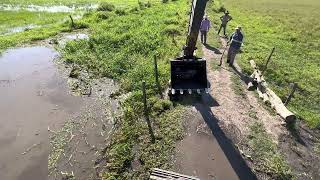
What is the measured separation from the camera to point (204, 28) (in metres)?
19.4

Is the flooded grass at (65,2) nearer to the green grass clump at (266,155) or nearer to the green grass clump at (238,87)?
the green grass clump at (238,87)

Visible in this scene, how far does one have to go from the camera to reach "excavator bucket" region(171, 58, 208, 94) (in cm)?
1346

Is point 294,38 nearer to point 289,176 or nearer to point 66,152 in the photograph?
point 289,176

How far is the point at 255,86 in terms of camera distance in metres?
15.1

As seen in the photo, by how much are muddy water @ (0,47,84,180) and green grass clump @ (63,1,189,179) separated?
209 centimetres

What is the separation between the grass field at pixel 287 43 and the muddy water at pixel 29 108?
1006cm

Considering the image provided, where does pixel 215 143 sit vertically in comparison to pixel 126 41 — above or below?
below

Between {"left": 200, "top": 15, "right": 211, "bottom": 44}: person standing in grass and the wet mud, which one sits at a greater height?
{"left": 200, "top": 15, "right": 211, "bottom": 44}: person standing in grass

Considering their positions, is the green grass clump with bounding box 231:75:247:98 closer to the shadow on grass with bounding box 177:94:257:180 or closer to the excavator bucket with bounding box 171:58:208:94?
the shadow on grass with bounding box 177:94:257:180

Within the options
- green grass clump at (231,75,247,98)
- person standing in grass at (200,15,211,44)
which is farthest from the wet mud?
person standing in grass at (200,15,211,44)

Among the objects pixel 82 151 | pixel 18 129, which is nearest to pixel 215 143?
pixel 82 151

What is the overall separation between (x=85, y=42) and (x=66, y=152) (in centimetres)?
1071

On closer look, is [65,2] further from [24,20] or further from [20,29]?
[20,29]

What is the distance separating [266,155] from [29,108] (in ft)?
32.9
